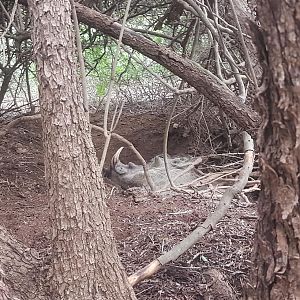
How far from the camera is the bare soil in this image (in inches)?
96.0

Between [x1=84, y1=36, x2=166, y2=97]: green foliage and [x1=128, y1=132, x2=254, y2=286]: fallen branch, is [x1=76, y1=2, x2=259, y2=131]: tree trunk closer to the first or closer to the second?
[x1=128, y1=132, x2=254, y2=286]: fallen branch

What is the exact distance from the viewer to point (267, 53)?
98cm

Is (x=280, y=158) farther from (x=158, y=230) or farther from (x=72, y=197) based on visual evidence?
(x=158, y=230)

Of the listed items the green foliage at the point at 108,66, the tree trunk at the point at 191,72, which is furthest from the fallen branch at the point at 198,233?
the green foliage at the point at 108,66

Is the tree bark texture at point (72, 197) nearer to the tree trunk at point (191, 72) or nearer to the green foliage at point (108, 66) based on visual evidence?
the tree trunk at point (191, 72)

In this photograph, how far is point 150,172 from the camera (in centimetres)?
458

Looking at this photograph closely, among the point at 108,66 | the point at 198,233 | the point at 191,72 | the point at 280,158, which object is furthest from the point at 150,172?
the point at 280,158

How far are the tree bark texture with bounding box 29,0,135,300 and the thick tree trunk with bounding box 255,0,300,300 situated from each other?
2.62ft

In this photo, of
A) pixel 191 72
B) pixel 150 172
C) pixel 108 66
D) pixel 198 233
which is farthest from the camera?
pixel 108 66

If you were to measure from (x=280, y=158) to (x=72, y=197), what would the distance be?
975 mm

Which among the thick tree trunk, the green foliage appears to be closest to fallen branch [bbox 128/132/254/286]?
the thick tree trunk

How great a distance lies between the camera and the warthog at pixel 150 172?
15.0 feet

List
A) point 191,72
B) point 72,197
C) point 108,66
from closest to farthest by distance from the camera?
1. point 72,197
2. point 191,72
3. point 108,66

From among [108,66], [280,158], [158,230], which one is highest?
[108,66]
